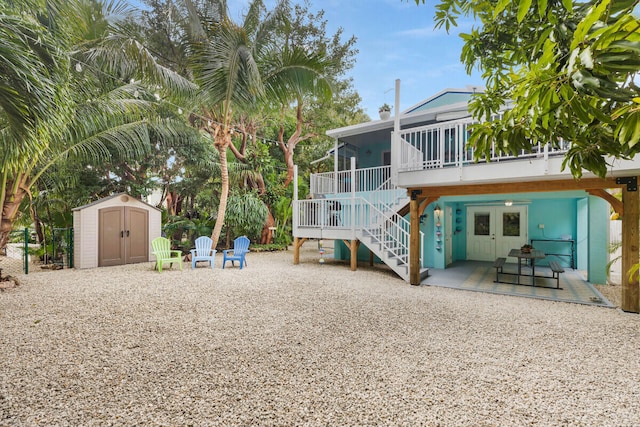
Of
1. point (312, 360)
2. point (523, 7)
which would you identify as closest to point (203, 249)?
point (312, 360)

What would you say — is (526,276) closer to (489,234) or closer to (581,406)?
(489,234)

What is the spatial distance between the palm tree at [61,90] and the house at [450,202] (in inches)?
222

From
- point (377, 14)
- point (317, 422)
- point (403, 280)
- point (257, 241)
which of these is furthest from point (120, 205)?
point (377, 14)

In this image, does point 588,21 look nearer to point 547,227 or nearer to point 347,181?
point 347,181

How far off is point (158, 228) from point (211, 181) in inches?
139

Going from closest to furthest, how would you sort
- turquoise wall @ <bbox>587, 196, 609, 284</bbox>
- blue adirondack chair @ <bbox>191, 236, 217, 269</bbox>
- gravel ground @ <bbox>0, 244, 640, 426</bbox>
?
gravel ground @ <bbox>0, 244, 640, 426</bbox>
turquoise wall @ <bbox>587, 196, 609, 284</bbox>
blue adirondack chair @ <bbox>191, 236, 217, 269</bbox>

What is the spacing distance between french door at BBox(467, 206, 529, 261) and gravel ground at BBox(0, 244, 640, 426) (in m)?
5.70

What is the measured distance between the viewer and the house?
5.52 m

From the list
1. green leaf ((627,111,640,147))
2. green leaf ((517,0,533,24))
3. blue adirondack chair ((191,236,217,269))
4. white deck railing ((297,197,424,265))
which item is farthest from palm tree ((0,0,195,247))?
white deck railing ((297,197,424,265))

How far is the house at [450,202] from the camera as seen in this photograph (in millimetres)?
5516

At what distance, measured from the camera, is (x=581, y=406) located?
2492mm

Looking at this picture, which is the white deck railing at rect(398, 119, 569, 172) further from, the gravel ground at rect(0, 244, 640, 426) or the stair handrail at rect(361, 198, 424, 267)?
the gravel ground at rect(0, 244, 640, 426)

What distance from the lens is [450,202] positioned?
1049 centimetres

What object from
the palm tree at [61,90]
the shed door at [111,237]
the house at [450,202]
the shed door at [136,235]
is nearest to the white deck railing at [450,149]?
the house at [450,202]
